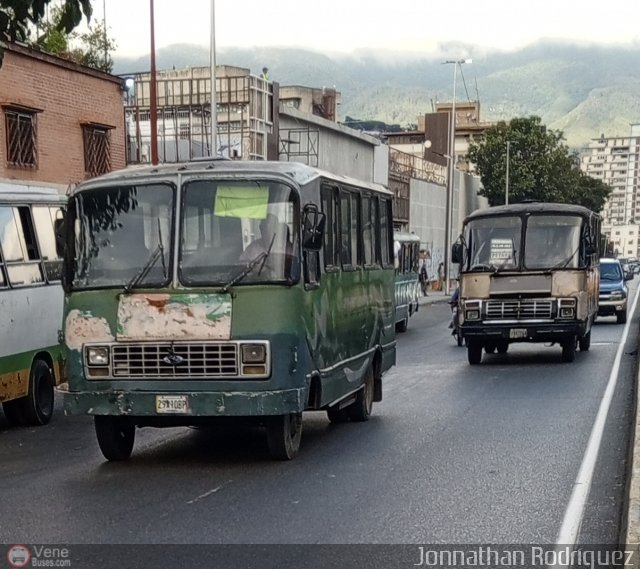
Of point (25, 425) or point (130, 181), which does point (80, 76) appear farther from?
point (130, 181)

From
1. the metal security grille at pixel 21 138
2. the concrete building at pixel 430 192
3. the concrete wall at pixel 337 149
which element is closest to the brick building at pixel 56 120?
the metal security grille at pixel 21 138

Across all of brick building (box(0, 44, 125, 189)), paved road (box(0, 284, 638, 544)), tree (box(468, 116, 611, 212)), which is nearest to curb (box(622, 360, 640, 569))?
paved road (box(0, 284, 638, 544))

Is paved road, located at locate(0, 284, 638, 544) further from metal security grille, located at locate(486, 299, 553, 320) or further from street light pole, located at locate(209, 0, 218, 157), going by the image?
street light pole, located at locate(209, 0, 218, 157)

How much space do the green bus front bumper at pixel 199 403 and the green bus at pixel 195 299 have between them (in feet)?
0.04

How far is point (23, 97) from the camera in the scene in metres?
24.8

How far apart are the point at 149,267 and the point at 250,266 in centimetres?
92

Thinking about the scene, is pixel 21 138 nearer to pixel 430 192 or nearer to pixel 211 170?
pixel 211 170

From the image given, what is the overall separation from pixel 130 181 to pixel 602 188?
100877mm

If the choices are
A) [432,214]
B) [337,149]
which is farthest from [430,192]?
[337,149]

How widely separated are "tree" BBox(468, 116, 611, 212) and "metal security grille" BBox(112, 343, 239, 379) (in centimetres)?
7387

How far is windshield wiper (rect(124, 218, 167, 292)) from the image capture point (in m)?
10.1

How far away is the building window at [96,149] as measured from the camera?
90.1 ft

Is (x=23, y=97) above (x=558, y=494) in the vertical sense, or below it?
above

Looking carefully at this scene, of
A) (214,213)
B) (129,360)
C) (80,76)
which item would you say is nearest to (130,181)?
(214,213)
